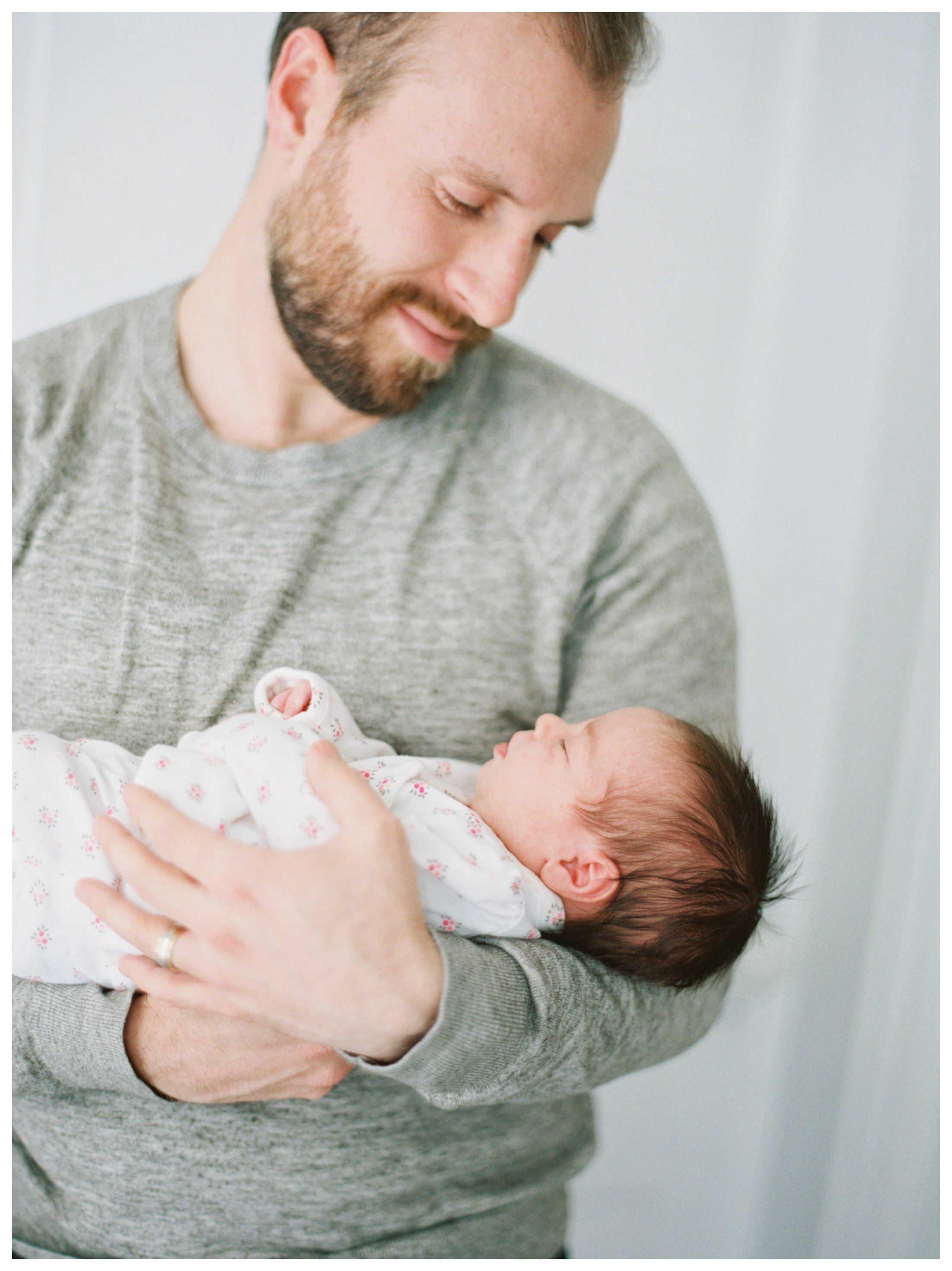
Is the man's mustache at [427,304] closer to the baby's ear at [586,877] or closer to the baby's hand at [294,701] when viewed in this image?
the baby's hand at [294,701]

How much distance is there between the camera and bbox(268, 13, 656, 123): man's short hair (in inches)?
38.8

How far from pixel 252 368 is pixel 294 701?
0.51 m

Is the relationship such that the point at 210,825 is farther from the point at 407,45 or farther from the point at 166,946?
the point at 407,45

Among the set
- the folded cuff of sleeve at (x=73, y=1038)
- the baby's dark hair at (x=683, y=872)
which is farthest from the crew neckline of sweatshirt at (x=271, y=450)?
the folded cuff of sleeve at (x=73, y=1038)

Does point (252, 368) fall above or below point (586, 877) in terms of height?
above

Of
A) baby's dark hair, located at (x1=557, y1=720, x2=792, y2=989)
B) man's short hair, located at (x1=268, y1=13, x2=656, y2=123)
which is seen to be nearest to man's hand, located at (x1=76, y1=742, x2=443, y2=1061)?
baby's dark hair, located at (x1=557, y1=720, x2=792, y2=989)

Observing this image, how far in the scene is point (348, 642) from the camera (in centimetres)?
111

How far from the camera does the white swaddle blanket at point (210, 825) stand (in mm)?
919

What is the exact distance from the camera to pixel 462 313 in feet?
3.78

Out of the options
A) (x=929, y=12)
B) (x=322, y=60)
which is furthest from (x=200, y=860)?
(x=929, y=12)

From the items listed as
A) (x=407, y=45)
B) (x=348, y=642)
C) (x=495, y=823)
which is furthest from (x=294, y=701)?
(x=407, y=45)

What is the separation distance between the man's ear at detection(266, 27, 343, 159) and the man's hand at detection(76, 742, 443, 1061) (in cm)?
81

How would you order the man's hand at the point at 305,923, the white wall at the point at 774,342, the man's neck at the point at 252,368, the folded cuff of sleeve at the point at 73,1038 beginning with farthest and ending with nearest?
the white wall at the point at 774,342, the man's neck at the point at 252,368, the folded cuff of sleeve at the point at 73,1038, the man's hand at the point at 305,923
